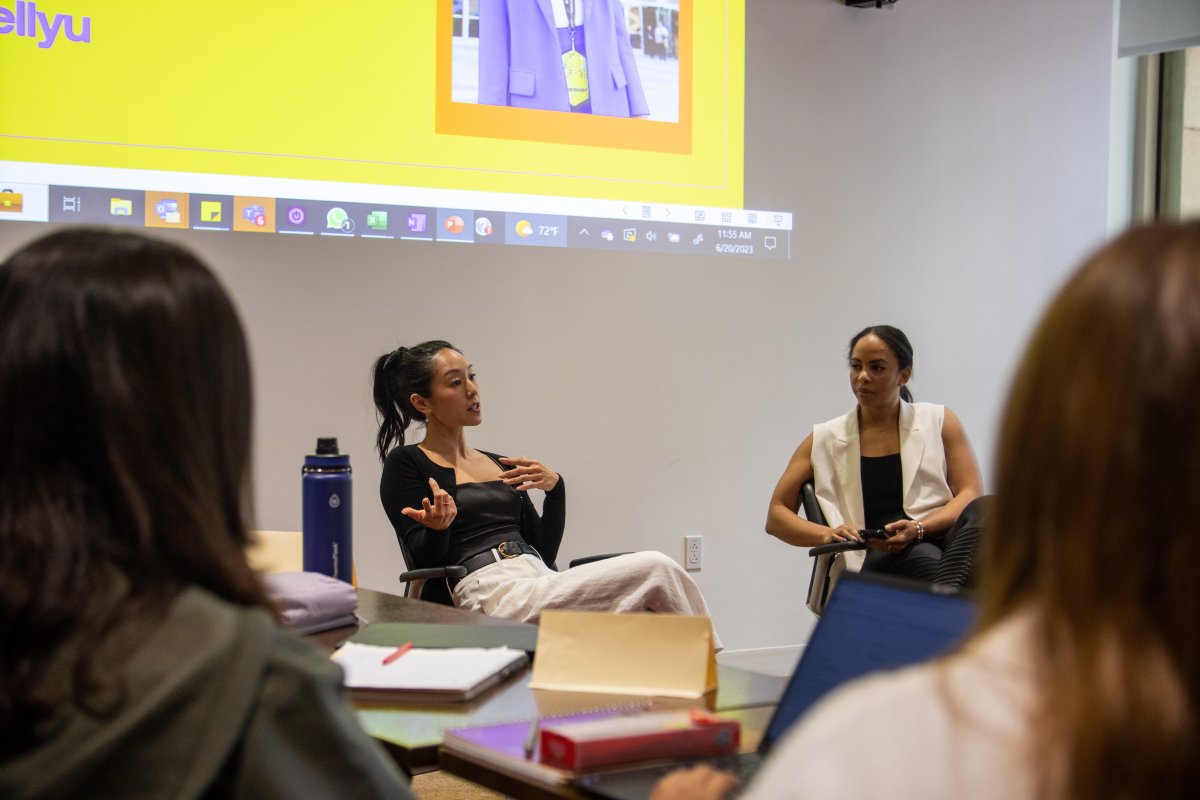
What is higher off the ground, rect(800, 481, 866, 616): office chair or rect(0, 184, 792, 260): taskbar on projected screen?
rect(0, 184, 792, 260): taskbar on projected screen

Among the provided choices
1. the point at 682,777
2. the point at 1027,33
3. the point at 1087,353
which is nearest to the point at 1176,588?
the point at 1087,353

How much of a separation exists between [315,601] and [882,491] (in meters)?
2.19

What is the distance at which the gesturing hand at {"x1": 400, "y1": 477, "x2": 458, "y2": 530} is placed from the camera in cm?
271

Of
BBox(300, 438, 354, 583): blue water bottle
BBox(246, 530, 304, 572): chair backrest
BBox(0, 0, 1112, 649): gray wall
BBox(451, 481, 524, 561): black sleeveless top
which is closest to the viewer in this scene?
BBox(300, 438, 354, 583): blue water bottle

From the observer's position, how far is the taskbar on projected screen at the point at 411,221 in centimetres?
319

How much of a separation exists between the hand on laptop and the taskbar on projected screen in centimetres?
278

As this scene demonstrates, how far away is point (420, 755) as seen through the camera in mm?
1106

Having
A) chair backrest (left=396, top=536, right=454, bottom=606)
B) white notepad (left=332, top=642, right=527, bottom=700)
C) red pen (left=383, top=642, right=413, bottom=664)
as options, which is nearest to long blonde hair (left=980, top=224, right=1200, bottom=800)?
white notepad (left=332, top=642, right=527, bottom=700)

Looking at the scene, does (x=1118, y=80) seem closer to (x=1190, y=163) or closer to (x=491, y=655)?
(x=1190, y=163)

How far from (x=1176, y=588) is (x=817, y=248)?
3962 mm

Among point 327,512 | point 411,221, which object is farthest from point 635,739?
point 411,221

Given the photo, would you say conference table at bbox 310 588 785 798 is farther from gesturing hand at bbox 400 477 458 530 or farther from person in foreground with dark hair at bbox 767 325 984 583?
person in foreground with dark hair at bbox 767 325 984 583

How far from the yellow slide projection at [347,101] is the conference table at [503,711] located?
7.89 feet

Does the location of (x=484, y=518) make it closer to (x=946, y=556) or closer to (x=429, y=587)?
(x=429, y=587)
